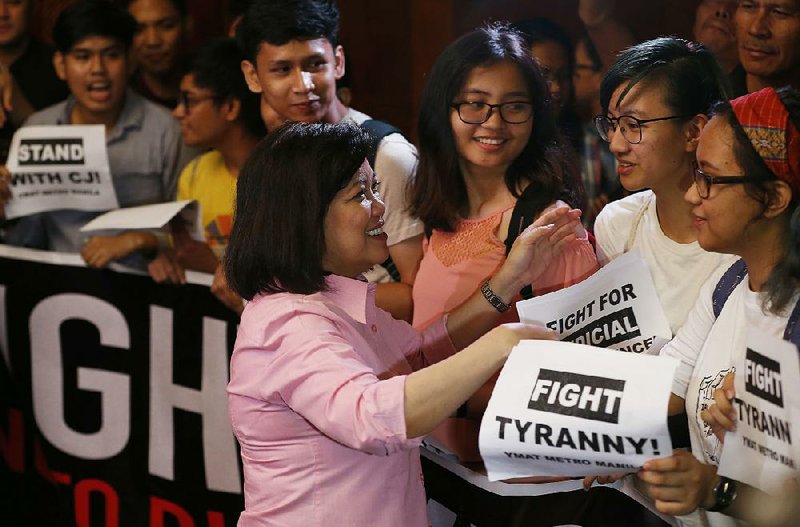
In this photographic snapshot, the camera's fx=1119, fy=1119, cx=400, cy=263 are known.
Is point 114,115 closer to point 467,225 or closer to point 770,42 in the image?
point 467,225

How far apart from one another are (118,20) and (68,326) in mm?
1039

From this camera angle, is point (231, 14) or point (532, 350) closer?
point (532, 350)

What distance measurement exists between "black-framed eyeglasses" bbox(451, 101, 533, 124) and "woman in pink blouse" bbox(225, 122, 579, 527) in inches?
19.0

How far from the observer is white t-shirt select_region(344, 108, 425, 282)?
2.80m

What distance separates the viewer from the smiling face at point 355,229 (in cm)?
204

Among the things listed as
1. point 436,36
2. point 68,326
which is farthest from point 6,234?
point 436,36

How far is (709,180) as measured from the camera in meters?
1.88

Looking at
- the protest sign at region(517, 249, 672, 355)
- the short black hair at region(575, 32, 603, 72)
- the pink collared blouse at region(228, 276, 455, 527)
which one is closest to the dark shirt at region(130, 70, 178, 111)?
the short black hair at region(575, 32, 603, 72)

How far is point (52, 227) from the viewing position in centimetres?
385

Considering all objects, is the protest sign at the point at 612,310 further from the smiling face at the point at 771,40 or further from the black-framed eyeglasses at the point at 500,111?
the smiling face at the point at 771,40

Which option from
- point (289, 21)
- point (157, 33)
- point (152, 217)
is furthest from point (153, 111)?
point (289, 21)

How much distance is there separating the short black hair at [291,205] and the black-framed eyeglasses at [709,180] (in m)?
0.60

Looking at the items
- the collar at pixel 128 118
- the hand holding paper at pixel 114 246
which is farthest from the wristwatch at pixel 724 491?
the collar at pixel 128 118

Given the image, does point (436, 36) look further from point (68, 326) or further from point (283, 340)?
point (283, 340)
